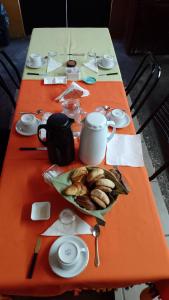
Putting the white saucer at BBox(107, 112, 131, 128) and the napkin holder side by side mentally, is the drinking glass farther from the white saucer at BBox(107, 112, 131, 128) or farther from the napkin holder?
the white saucer at BBox(107, 112, 131, 128)

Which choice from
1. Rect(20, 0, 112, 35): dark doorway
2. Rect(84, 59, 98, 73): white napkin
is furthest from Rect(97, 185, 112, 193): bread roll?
Rect(20, 0, 112, 35): dark doorway

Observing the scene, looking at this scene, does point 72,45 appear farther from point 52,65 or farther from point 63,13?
point 63,13

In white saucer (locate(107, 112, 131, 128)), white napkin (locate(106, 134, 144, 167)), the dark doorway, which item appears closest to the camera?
white napkin (locate(106, 134, 144, 167))

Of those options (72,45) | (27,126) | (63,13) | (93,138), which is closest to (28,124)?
(27,126)

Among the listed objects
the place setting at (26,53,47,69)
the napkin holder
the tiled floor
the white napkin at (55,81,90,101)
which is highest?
the place setting at (26,53,47,69)

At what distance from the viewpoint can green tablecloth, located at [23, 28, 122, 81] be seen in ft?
4.95

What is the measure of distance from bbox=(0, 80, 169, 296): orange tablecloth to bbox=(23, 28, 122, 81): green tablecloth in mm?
717

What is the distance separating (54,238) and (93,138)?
0.36 meters

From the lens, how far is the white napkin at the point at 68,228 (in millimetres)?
784

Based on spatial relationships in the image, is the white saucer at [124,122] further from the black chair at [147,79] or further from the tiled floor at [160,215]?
the tiled floor at [160,215]

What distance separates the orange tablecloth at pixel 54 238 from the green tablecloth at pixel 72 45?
717mm

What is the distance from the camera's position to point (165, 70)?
113 inches

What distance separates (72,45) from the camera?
1767 millimetres

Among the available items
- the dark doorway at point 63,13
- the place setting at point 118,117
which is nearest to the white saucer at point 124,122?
the place setting at point 118,117
